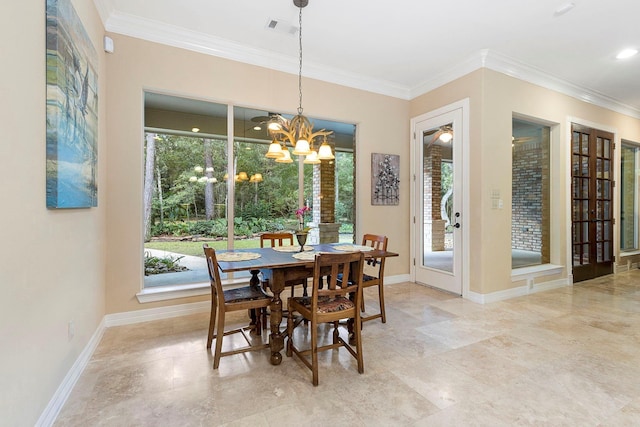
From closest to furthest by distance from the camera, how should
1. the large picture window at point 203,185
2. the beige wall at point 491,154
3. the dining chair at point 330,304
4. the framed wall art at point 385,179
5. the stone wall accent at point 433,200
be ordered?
1. the dining chair at point 330,304
2. the large picture window at point 203,185
3. the beige wall at point 491,154
4. the stone wall accent at point 433,200
5. the framed wall art at point 385,179

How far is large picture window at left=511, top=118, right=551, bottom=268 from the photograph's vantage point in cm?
462

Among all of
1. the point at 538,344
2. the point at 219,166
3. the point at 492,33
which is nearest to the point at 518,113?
the point at 492,33

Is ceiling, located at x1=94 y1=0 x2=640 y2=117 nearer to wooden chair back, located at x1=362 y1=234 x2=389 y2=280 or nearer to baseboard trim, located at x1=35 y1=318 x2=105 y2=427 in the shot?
wooden chair back, located at x1=362 y1=234 x2=389 y2=280

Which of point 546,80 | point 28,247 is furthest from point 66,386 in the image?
point 546,80

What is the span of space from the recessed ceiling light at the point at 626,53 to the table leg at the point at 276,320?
4.71 metres

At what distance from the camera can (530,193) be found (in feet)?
16.7

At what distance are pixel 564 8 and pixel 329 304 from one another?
340cm

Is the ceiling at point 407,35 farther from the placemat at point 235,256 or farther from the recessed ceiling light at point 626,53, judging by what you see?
the placemat at point 235,256

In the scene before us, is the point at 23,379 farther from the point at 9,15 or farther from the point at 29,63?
the point at 9,15

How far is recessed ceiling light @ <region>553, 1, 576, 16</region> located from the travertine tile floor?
299cm

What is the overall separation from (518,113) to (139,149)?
4.58 m

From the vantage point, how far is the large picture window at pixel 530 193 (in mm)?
4621

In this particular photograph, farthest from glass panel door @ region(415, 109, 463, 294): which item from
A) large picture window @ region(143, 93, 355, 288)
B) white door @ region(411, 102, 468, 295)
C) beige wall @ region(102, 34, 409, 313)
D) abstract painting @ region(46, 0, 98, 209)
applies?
abstract painting @ region(46, 0, 98, 209)

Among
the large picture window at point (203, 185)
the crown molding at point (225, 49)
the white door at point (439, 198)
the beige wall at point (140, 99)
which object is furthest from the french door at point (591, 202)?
the large picture window at point (203, 185)
